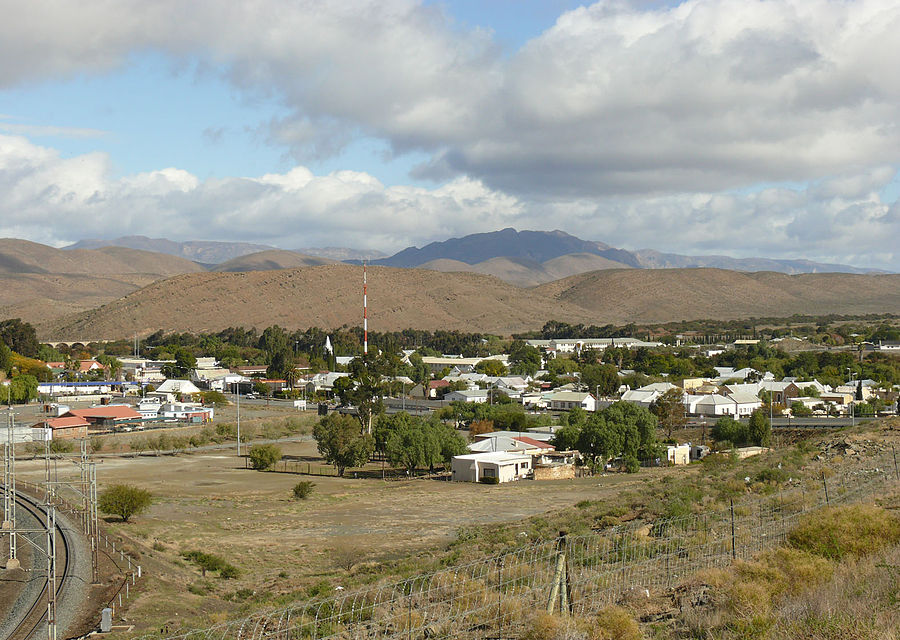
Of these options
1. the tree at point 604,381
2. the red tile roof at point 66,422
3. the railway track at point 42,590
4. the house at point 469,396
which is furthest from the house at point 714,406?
the railway track at point 42,590

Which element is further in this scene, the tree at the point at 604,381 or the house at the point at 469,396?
the tree at the point at 604,381

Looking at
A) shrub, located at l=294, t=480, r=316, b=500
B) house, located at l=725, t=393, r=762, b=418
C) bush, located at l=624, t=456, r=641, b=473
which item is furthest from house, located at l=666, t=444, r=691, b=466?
Result: shrub, located at l=294, t=480, r=316, b=500

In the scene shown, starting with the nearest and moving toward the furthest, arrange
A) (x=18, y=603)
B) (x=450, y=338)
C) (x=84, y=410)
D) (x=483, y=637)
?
(x=483, y=637), (x=18, y=603), (x=84, y=410), (x=450, y=338)

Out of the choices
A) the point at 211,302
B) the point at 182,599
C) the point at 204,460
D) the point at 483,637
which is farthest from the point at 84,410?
the point at 211,302

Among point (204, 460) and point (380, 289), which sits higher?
Result: point (380, 289)

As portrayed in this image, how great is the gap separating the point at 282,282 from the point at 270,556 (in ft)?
582

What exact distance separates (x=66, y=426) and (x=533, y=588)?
190 feet

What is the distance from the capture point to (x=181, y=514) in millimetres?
33875

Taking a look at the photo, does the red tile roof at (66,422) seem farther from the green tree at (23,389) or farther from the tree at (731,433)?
the tree at (731,433)

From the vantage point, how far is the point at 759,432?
52.0 m

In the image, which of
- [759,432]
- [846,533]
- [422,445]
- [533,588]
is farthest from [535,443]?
[533,588]

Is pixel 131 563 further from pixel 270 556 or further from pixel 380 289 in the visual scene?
pixel 380 289

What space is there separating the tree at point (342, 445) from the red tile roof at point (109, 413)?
26184mm

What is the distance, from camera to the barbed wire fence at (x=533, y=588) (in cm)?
1162
